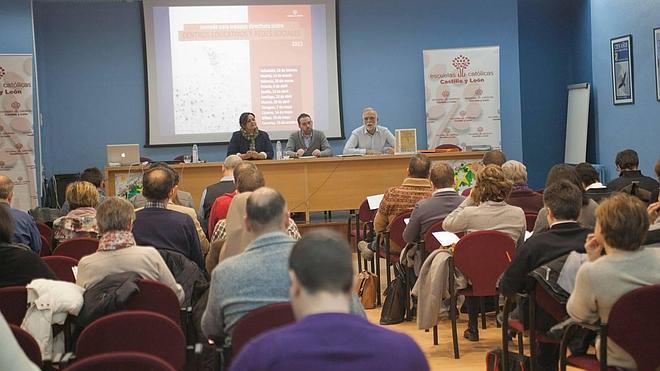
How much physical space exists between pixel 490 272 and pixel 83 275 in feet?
8.21

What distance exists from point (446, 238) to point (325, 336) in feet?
12.5

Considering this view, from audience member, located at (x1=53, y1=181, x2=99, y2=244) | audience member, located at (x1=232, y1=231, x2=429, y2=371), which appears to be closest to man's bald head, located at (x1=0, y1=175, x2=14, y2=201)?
audience member, located at (x1=53, y1=181, x2=99, y2=244)

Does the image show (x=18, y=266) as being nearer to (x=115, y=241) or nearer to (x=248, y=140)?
(x=115, y=241)

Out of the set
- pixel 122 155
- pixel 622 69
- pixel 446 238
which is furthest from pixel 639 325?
pixel 622 69

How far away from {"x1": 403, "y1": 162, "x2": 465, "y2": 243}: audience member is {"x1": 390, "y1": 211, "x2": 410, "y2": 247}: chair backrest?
294mm

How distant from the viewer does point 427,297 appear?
5543mm

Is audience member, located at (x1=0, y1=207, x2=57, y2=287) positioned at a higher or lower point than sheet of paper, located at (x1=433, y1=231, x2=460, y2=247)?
higher

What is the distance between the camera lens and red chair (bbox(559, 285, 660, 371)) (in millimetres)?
3320

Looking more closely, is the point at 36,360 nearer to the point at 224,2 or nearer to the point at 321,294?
the point at 321,294

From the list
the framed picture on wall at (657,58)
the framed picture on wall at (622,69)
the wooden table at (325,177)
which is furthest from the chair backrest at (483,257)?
the framed picture on wall at (622,69)

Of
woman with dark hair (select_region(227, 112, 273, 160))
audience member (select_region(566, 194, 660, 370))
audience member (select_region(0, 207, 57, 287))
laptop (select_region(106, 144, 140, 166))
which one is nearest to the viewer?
audience member (select_region(566, 194, 660, 370))

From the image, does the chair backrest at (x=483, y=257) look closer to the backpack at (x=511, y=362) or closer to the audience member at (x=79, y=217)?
the backpack at (x=511, y=362)

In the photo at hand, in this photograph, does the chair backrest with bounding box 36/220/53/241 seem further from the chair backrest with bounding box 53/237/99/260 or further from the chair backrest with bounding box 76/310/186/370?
the chair backrest with bounding box 76/310/186/370

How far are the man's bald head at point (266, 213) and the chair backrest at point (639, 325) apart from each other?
4.27 ft
